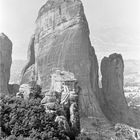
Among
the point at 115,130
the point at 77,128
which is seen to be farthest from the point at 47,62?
the point at 77,128

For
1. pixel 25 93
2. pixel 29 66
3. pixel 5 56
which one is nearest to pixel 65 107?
pixel 25 93

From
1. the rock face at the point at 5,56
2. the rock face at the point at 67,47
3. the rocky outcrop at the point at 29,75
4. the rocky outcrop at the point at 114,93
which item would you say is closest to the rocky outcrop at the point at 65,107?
the rock face at the point at 67,47

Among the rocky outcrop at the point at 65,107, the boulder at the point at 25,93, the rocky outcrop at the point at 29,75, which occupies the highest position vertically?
the rocky outcrop at the point at 29,75

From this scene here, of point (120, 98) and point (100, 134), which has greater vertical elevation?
point (120, 98)

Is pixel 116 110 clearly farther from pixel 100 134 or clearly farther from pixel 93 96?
pixel 100 134

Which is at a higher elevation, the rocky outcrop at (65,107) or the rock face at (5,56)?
the rock face at (5,56)

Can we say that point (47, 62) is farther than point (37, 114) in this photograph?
Yes

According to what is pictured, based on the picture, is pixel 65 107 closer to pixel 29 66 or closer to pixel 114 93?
pixel 114 93

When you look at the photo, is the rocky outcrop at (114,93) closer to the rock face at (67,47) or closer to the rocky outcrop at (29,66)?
the rock face at (67,47)
